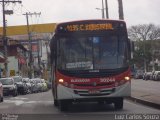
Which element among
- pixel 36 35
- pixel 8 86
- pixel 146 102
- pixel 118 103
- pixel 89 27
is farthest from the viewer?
pixel 36 35

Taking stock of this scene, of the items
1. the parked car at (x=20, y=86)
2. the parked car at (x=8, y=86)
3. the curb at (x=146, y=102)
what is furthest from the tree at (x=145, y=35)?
the curb at (x=146, y=102)

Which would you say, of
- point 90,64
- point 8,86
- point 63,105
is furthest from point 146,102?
point 8,86

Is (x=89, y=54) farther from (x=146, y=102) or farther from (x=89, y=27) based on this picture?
(x=146, y=102)

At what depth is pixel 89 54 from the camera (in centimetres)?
2191

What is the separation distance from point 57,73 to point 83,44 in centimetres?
150

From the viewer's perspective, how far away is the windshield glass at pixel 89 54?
71.7ft

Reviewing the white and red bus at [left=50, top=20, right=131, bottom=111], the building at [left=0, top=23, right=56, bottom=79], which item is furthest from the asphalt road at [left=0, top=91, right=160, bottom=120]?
the building at [left=0, top=23, right=56, bottom=79]

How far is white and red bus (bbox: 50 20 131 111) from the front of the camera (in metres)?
21.8

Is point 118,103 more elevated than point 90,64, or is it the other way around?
point 90,64

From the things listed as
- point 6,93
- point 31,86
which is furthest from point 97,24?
point 31,86

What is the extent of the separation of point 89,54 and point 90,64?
388mm

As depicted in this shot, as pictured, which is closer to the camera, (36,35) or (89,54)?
(89,54)

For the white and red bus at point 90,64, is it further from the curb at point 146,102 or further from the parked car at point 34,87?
the parked car at point 34,87

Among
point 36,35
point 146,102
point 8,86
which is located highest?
point 36,35
